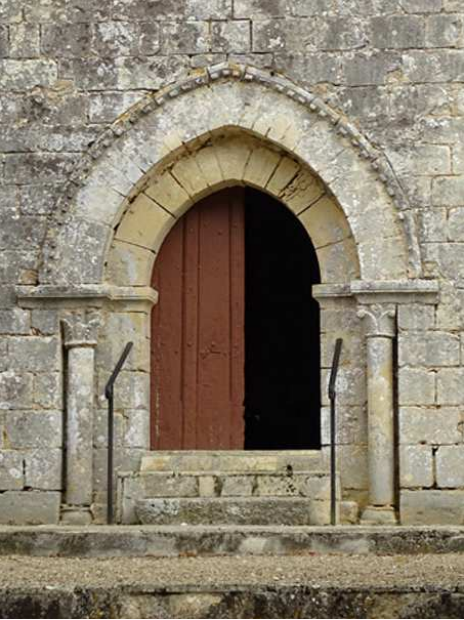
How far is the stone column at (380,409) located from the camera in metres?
11.2

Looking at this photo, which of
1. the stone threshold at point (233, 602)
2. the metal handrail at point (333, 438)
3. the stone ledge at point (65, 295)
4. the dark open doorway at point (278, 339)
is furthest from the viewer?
the dark open doorway at point (278, 339)

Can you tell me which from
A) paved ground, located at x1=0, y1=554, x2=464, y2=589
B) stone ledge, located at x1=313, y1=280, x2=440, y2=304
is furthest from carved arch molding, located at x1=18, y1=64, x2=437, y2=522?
paved ground, located at x1=0, y1=554, x2=464, y2=589

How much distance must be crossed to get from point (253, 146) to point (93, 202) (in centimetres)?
136

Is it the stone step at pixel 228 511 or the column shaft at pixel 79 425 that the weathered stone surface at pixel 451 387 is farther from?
the column shaft at pixel 79 425

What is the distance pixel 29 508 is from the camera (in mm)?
11375

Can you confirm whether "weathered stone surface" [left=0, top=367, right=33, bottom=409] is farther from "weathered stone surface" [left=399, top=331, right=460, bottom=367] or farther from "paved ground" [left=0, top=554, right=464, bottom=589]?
"weathered stone surface" [left=399, top=331, right=460, bottom=367]

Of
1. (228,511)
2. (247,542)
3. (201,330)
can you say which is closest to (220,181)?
(201,330)

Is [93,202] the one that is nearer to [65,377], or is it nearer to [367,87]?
[65,377]

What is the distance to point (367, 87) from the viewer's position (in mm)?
11438

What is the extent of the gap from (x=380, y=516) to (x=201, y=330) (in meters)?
2.19

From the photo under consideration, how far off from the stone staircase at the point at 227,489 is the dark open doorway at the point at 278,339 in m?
3.68

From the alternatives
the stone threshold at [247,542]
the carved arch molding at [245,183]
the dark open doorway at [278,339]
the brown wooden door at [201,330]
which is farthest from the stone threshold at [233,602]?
the dark open doorway at [278,339]

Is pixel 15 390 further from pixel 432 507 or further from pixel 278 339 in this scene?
pixel 278 339

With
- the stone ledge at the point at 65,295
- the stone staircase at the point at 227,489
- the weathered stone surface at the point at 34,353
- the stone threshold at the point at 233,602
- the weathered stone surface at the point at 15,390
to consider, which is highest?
the stone ledge at the point at 65,295
